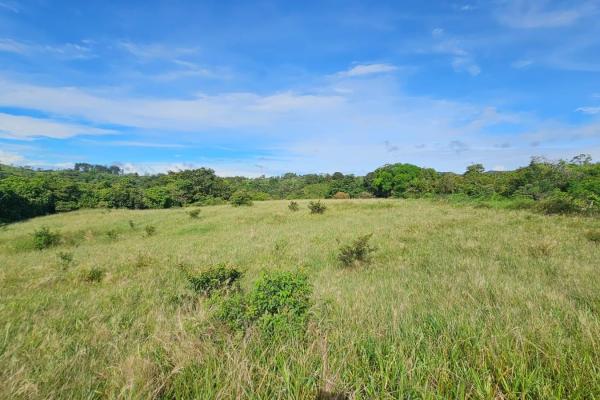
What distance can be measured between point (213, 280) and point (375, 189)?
231ft

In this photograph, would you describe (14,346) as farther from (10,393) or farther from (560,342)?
(560,342)

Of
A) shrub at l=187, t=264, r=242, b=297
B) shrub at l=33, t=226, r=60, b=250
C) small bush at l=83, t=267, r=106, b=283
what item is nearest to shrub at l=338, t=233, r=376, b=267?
shrub at l=187, t=264, r=242, b=297

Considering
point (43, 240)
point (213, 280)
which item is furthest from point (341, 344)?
point (43, 240)

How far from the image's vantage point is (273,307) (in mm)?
3512

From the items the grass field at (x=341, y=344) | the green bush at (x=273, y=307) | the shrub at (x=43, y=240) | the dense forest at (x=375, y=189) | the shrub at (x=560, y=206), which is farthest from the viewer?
the dense forest at (x=375, y=189)

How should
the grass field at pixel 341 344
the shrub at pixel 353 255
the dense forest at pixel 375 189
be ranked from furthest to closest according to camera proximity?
1. the dense forest at pixel 375 189
2. the shrub at pixel 353 255
3. the grass field at pixel 341 344

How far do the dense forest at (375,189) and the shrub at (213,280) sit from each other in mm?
19034

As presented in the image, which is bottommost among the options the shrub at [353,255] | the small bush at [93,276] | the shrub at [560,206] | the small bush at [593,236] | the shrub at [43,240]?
the shrub at [43,240]

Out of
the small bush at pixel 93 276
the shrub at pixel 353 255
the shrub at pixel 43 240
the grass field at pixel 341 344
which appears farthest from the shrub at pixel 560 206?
the shrub at pixel 43 240

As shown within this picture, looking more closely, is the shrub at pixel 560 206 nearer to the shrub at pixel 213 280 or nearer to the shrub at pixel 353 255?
the shrub at pixel 353 255

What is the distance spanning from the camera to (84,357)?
9.18 ft

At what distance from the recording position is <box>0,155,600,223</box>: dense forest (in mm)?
25609

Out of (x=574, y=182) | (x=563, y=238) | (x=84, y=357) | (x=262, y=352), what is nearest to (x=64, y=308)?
(x=84, y=357)

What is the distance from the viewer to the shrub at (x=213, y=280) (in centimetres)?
538
